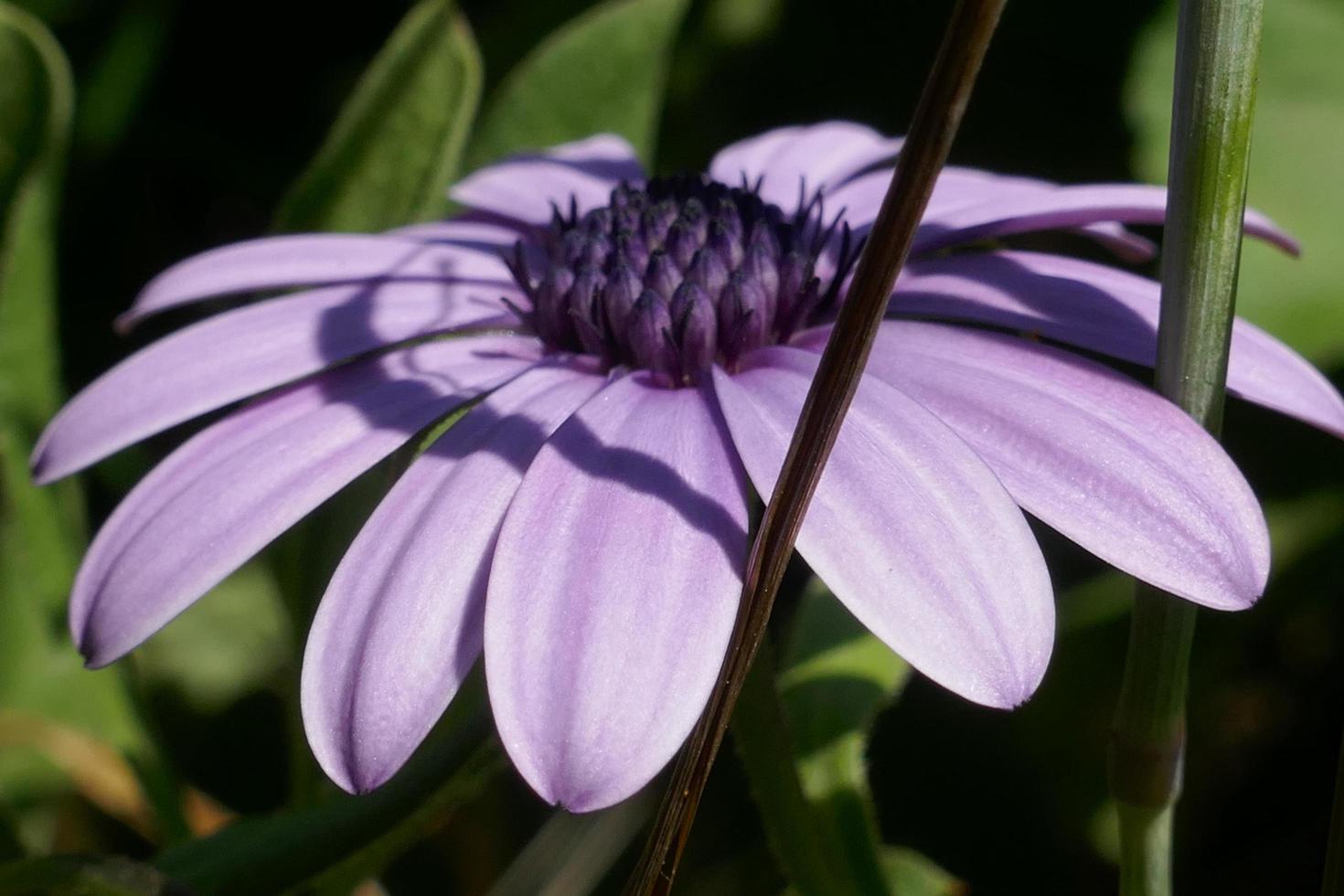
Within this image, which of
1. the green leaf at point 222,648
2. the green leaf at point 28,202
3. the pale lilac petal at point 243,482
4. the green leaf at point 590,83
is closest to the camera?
the pale lilac petal at point 243,482

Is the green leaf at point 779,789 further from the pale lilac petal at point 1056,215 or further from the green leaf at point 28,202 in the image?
→ the green leaf at point 28,202

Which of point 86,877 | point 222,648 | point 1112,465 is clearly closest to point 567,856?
point 86,877

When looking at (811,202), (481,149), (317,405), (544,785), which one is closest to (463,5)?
(481,149)

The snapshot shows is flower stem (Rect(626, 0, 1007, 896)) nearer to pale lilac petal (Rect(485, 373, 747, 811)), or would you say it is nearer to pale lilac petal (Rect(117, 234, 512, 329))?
pale lilac petal (Rect(485, 373, 747, 811))

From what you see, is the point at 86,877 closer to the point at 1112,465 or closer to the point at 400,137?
the point at 1112,465

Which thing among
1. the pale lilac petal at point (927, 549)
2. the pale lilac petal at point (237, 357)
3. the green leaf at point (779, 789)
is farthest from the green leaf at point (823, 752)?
the pale lilac petal at point (237, 357)

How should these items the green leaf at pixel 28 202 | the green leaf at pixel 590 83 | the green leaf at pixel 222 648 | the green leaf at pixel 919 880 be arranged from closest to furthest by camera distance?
the green leaf at pixel 919 880, the green leaf at pixel 28 202, the green leaf at pixel 590 83, the green leaf at pixel 222 648

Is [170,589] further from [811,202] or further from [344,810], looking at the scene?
[811,202]

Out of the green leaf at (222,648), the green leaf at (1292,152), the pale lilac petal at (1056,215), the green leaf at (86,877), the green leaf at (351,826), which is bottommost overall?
the green leaf at (222,648)
